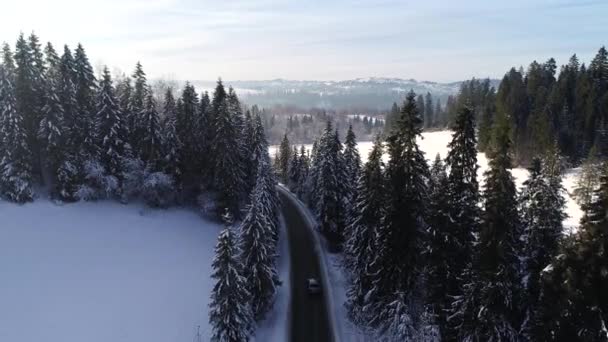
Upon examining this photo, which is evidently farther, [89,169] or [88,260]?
[89,169]

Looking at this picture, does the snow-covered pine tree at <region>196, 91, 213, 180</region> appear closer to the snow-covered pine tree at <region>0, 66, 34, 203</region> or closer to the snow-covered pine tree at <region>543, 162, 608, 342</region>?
the snow-covered pine tree at <region>0, 66, 34, 203</region>

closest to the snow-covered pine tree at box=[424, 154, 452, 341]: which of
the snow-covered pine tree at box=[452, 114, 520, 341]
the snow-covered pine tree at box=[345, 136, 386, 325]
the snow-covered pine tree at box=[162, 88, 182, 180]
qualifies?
the snow-covered pine tree at box=[452, 114, 520, 341]

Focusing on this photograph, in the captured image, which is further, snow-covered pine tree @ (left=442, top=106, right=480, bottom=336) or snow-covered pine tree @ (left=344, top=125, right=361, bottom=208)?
snow-covered pine tree @ (left=344, top=125, right=361, bottom=208)

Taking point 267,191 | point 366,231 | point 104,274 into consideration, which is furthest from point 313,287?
point 104,274

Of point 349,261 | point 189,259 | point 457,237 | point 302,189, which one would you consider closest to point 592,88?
Result: point 302,189

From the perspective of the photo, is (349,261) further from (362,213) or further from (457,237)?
(457,237)

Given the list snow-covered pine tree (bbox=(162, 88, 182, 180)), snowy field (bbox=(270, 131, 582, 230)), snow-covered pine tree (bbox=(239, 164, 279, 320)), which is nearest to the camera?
snow-covered pine tree (bbox=(239, 164, 279, 320))

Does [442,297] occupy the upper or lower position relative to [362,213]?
lower
